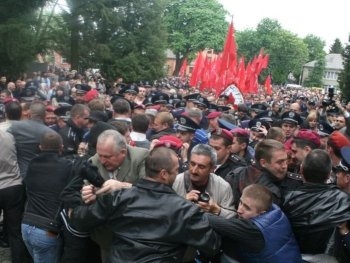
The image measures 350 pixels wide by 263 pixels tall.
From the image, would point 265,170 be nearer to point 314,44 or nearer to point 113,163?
point 113,163

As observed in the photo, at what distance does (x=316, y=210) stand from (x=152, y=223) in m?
1.12

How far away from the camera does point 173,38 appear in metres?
58.8

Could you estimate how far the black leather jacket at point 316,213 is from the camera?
315cm

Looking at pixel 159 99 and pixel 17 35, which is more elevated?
pixel 17 35

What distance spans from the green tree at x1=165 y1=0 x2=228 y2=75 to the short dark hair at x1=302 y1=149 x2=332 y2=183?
54454 mm

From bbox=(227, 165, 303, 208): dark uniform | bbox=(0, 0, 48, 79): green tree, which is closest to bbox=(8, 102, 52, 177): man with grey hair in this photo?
bbox=(227, 165, 303, 208): dark uniform

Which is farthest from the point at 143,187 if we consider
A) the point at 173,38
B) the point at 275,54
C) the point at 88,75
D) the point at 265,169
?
the point at 275,54

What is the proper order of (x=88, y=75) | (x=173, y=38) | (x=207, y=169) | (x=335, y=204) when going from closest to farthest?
(x=335, y=204), (x=207, y=169), (x=88, y=75), (x=173, y=38)

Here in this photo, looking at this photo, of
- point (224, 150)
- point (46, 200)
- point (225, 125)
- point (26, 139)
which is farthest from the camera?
point (225, 125)

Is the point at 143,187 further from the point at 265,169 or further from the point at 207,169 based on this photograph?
the point at 265,169

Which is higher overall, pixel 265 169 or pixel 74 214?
pixel 265 169

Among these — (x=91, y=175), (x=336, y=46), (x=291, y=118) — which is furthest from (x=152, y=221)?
(x=336, y=46)

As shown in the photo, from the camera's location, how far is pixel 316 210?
3186 mm

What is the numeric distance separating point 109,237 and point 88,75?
25178 millimetres
